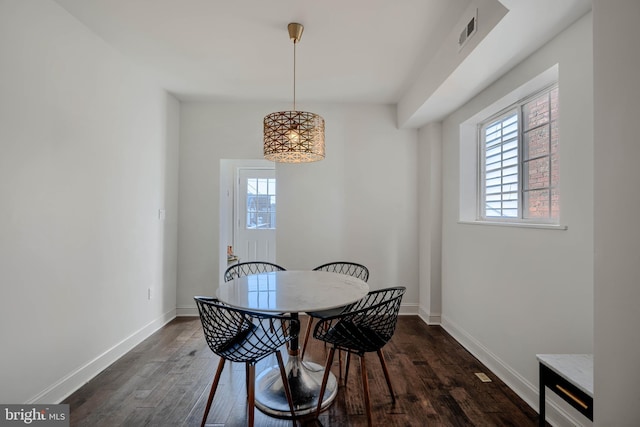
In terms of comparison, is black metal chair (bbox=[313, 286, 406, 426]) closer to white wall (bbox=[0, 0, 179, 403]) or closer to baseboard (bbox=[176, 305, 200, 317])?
white wall (bbox=[0, 0, 179, 403])

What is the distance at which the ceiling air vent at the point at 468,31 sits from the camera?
5.89ft

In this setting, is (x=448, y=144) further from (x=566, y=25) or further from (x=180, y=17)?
(x=180, y=17)

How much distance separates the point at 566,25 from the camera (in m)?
1.62

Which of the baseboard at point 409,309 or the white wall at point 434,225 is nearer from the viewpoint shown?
the white wall at point 434,225

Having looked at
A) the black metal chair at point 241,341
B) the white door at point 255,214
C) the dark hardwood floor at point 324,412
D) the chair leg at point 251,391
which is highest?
the white door at point 255,214

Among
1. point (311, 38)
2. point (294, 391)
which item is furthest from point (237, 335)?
point (311, 38)

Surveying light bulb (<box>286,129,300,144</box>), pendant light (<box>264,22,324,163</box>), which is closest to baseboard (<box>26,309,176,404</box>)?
pendant light (<box>264,22,324,163</box>)

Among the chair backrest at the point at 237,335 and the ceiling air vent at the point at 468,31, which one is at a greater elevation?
the ceiling air vent at the point at 468,31

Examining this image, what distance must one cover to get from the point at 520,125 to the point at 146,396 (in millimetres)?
3301

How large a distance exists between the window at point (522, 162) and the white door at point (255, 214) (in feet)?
10.1

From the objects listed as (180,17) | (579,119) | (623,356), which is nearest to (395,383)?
(623,356)

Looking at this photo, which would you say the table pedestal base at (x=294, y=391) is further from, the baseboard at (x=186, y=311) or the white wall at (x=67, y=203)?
the baseboard at (x=186, y=311)

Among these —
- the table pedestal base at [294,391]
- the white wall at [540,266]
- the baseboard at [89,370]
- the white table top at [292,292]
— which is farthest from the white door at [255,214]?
the white wall at [540,266]

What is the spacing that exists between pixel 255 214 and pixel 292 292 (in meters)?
3.10
